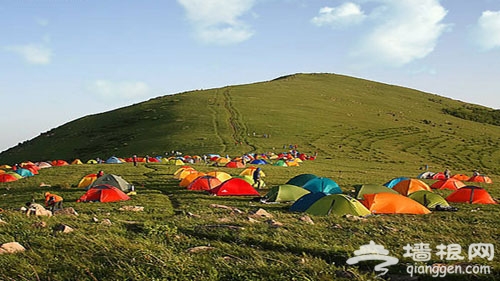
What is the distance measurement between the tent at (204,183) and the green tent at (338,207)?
10549 millimetres

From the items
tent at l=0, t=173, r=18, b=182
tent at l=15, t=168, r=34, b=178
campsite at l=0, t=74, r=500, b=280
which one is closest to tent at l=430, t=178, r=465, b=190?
campsite at l=0, t=74, r=500, b=280

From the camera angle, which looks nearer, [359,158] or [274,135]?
[359,158]

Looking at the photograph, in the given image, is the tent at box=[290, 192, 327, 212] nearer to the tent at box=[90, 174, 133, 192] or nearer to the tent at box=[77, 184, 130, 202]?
the tent at box=[77, 184, 130, 202]

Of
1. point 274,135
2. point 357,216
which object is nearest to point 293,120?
point 274,135

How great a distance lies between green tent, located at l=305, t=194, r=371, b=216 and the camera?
17.0 metres

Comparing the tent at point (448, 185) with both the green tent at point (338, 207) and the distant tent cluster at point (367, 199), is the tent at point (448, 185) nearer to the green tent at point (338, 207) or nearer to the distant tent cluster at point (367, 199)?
the distant tent cluster at point (367, 199)

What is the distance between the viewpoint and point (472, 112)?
121312 mm

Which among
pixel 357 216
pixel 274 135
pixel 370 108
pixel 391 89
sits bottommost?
pixel 357 216

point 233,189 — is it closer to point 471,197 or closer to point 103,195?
point 103,195

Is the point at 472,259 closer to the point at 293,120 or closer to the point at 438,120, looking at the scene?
the point at 293,120

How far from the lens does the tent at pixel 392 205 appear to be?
19.0 metres

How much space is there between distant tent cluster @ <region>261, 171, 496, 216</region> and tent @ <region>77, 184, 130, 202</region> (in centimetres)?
789

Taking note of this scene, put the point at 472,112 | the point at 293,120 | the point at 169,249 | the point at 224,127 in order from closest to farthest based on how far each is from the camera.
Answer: the point at 169,249 → the point at 224,127 → the point at 293,120 → the point at 472,112

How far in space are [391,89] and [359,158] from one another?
304 feet
